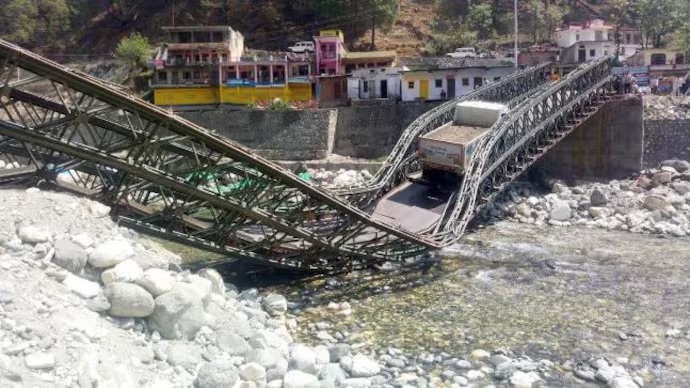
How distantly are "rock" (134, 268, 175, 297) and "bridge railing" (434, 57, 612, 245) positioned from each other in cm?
1075

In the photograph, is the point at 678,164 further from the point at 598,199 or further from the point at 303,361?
the point at 303,361

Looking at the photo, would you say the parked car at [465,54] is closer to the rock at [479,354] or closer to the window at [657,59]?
the window at [657,59]

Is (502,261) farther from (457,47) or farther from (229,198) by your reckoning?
(457,47)

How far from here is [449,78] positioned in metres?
44.7

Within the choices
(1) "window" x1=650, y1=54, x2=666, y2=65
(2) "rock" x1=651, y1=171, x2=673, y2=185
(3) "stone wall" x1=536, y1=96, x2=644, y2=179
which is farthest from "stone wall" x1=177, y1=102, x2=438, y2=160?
(1) "window" x1=650, y1=54, x2=666, y2=65

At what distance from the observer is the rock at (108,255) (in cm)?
1188

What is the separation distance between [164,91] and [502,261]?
3217cm

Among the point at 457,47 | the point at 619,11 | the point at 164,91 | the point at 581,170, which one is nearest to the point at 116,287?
the point at 581,170

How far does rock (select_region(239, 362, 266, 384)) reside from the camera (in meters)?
11.4

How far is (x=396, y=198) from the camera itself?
2402 centimetres

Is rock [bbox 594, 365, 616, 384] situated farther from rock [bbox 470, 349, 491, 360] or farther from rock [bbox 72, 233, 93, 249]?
rock [bbox 72, 233, 93, 249]

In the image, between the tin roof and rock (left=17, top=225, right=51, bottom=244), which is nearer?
rock (left=17, top=225, right=51, bottom=244)

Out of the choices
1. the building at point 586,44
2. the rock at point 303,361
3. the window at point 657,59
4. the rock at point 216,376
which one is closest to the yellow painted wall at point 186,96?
the building at point 586,44

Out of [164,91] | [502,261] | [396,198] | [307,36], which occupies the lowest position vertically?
[502,261]
